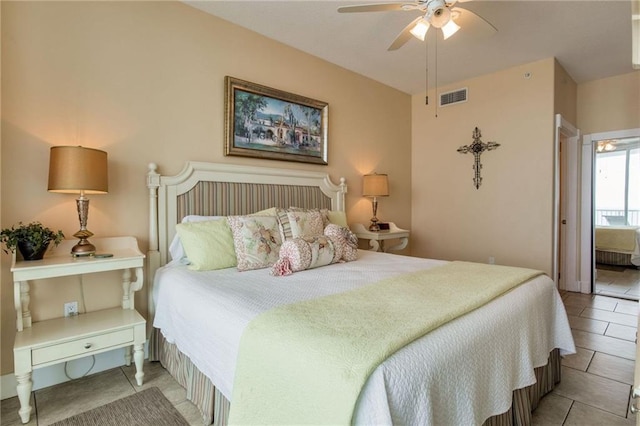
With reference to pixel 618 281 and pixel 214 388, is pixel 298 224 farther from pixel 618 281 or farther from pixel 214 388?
pixel 618 281

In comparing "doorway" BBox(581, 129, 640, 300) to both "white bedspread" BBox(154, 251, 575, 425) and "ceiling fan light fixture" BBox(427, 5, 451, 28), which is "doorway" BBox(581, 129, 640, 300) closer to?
"white bedspread" BBox(154, 251, 575, 425)

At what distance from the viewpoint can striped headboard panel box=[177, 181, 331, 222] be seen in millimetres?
2631

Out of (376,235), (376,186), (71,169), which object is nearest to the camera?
(71,169)

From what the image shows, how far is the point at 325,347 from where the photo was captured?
1033 millimetres

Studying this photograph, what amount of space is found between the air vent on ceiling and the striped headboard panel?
7.83ft

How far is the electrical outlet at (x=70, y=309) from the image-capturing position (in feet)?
7.05

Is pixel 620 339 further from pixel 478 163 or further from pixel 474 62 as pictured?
pixel 474 62

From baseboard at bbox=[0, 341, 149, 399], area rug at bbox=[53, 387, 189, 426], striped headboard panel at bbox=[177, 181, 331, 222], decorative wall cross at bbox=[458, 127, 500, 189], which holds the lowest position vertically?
area rug at bbox=[53, 387, 189, 426]

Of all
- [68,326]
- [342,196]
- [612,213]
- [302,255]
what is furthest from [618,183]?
[68,326]

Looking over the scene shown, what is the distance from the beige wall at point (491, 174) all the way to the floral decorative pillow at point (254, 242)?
294cm

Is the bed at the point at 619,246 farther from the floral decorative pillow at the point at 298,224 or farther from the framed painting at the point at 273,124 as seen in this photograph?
the floral decorative pillow at the point at 298,224

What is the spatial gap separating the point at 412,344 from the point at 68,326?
2041mm

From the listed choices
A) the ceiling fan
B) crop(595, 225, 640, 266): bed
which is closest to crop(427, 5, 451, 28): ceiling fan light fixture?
the ceiling fan

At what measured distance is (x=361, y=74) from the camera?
4.02 meters
